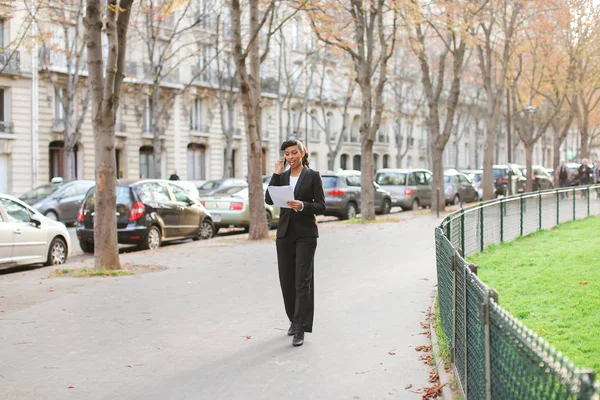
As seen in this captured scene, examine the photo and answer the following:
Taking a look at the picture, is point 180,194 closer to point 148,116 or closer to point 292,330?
point 292,330

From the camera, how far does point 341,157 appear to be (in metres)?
63.2

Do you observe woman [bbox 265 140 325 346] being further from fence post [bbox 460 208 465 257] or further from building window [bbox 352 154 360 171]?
building window [bbox 352 154 360 171]

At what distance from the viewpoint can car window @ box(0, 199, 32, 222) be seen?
13664 mm

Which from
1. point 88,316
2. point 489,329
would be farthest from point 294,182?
point 489,329

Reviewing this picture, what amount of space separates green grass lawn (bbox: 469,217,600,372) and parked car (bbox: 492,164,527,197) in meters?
20.9

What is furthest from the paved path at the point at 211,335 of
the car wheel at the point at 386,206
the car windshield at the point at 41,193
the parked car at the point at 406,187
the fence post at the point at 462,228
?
the parked car at the point at 406,187

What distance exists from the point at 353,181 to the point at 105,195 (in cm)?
1615

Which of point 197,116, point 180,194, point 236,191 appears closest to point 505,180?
point 197,116

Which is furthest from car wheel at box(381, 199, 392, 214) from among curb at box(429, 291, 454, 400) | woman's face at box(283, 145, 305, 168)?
woman's face at box(283, 145, 305, 168)

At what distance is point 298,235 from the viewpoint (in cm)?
739

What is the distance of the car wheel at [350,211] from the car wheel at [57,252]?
13.2m

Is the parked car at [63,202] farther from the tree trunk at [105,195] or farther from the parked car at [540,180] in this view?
the parked car at [540,180]

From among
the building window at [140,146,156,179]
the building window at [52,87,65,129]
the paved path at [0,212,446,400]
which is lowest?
the paved path at [0,212,446,400]

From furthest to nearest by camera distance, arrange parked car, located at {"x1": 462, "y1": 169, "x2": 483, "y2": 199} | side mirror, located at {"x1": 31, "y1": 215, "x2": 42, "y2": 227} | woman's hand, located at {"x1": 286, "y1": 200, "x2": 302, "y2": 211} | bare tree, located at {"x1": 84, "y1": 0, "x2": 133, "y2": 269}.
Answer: parked car, located at {"x1": 462, "y1": 169, "x2": 483, "y2": 199} < side mirror, located at {"x1": 31, "y1": 215, "x2": 42, "y2": 227} < bare tree, located at {"x1": 84, "y1": 0, "x2": 133, "y2": 269} < woman's hand, located at {"x1": 286, "y1": 200, "x2": 302, "y2": 211}
